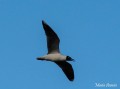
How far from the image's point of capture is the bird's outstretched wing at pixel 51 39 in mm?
26125

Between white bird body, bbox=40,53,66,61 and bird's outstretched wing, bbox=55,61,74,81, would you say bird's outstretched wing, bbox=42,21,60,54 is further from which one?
bird's outstretched wing, bbox=55,61,74,81

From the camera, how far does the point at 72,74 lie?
28609 millimetres

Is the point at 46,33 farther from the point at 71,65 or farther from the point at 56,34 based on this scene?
the point at 71,65

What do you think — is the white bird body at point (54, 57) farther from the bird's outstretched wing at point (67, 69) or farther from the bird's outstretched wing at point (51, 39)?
the bird's outstretched wing at point (67, 69)

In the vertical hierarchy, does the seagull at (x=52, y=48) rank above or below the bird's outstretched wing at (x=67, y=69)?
above

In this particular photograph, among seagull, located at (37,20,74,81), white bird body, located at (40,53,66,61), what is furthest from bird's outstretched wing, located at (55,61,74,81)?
white bird body, located at (40,53,66,61)

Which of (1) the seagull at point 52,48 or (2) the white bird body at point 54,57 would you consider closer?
(1) the seagull at point 52,48

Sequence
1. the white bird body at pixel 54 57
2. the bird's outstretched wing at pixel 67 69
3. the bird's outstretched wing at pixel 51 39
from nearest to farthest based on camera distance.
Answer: the bird's outstretched wing at pixel 51 39, the white bird body at pixel 54 57, the bird's outstretched wing at pixel 67 69

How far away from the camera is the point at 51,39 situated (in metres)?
26.7

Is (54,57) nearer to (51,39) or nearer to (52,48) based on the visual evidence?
(52,48)

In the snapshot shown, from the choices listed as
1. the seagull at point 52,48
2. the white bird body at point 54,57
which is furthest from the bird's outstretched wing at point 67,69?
the white bird body at point 54,57

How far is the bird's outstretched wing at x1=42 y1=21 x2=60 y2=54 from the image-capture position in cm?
2612

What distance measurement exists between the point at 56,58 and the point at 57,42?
1016 millimetres

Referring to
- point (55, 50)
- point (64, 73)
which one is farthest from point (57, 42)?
point (64, 73)
